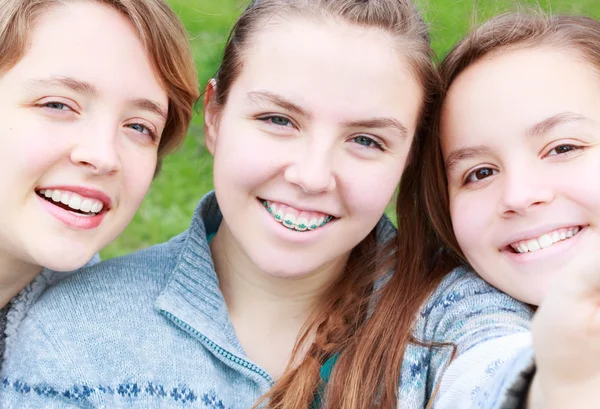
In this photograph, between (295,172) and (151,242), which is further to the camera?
(151,242)

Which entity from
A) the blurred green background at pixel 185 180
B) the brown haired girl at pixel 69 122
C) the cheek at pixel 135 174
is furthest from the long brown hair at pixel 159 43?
the blurred green background at pixel 185 180

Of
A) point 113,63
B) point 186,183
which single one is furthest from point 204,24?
point 113,63

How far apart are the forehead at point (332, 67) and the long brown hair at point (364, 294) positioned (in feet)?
0.15

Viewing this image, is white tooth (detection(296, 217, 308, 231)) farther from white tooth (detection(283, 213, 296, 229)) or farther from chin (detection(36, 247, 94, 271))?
chin (detection(36, 247, 94, 271))

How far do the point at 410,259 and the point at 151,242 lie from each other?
184 centimetres

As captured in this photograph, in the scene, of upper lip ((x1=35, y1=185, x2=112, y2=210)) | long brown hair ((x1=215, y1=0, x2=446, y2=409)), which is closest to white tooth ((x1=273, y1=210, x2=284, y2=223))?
long brown hair ((x1=215, y1=0, x2=446, y2=409))

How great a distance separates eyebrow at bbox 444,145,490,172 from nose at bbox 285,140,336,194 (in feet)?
1.27

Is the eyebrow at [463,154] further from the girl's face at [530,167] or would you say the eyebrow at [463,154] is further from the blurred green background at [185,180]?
the blurred green background at [185,180]

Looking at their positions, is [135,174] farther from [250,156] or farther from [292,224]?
[292,224]

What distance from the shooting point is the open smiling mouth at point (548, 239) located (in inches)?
85.5

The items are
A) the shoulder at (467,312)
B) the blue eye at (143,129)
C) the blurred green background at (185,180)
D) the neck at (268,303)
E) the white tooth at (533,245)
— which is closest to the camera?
the shoulder at (467,312)

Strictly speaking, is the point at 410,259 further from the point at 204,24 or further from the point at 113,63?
the point at 204,24

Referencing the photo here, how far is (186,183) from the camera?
14.1 ft

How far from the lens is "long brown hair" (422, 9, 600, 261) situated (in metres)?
2.29
